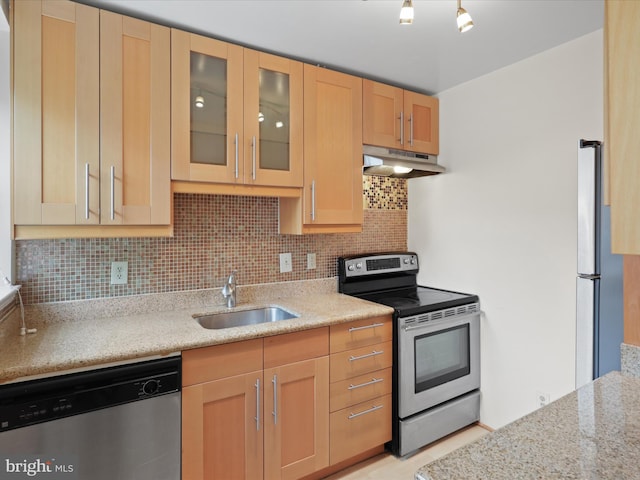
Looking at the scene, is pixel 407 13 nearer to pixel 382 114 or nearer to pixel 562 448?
pixel 382 114

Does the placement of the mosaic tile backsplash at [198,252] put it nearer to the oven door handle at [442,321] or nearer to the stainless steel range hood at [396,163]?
the stainless steel range hood at [396,163]

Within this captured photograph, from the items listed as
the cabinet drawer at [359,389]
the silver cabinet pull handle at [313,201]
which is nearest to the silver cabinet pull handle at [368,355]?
the cabinet drawer at [359,389]

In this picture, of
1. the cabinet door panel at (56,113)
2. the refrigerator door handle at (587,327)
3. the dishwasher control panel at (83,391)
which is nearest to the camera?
the dishwasher control panel at (83,391)

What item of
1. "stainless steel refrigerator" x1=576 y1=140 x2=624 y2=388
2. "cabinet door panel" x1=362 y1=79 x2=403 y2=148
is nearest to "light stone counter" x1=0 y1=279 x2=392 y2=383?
"stainless steel refrigerator" x1=576 y1=140 x2=624 y2=388

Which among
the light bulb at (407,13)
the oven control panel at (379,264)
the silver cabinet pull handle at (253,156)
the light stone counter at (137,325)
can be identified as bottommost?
the light stone counter at (137,325)

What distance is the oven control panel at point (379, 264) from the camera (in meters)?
2.71

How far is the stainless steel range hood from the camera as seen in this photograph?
2.48 meters

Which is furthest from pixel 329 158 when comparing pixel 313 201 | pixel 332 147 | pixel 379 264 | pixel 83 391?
pixel 83 391

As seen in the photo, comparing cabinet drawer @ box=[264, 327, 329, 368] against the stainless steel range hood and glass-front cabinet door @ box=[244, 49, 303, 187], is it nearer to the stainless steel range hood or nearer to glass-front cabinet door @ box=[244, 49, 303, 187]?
glass-front cabinet door @ box=[244, 49, 303, 187]

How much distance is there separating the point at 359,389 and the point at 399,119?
178 cm

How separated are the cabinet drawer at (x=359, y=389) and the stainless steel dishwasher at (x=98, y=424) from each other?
824mm

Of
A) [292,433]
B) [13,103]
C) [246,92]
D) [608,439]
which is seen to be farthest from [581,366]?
[13,103]

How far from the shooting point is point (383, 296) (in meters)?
2.65

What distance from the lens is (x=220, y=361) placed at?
168 cm
